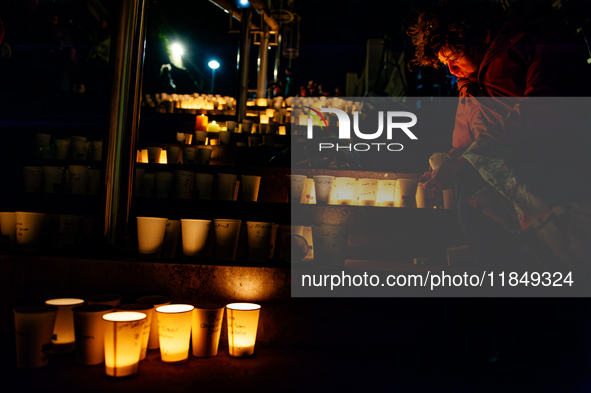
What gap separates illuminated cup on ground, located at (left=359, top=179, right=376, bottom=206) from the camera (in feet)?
6.26

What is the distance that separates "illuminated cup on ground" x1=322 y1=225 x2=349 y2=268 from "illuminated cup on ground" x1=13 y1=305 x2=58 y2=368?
1003mm

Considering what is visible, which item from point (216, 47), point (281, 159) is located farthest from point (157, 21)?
point (281, 159)

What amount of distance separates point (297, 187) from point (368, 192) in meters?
0.39

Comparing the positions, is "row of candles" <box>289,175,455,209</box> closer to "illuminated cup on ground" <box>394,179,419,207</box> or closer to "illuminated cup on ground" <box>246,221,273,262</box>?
"illuminated cup on ground" <box>394,179,419,207</box>

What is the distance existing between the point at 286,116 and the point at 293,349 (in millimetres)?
4331

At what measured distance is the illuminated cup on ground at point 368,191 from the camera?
75.1 inches

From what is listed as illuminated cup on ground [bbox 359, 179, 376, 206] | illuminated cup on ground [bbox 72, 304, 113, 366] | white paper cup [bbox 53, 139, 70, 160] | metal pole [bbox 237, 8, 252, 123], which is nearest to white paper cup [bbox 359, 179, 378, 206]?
illuminated cup on ground [bbox 359, 179, 376, 206]

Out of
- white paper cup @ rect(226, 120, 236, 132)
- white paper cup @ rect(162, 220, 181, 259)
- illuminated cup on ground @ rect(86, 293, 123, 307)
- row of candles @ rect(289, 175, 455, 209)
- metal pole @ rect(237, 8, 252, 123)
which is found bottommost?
illuminated cup on ground @ rect(86, 293, 123, 307)

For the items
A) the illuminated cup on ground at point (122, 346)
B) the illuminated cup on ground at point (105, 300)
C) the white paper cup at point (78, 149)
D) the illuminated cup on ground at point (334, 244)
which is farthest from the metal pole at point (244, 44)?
the illuminated cup on ground at point (122, 346)

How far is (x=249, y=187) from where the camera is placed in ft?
6.51

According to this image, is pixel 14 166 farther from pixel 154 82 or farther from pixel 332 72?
pixel 332 72

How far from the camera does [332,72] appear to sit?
16.2 metres

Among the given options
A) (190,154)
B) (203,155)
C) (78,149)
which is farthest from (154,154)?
(78,149)

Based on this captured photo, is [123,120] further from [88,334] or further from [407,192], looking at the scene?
[407,192]
